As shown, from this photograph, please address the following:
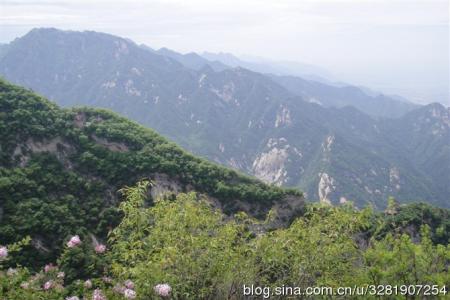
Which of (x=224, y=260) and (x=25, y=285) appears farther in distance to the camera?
(x=224, y=260)

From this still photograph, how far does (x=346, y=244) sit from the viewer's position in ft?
49.6

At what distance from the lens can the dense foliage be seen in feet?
42.5

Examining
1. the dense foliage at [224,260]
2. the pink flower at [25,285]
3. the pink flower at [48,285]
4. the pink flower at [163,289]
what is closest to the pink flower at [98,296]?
the dense foliage at [224,260]

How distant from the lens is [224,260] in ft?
47.8

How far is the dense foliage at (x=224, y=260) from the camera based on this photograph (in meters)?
13.0

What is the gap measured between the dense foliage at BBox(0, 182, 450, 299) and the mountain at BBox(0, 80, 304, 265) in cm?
2417

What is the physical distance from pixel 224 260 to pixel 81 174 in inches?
1671

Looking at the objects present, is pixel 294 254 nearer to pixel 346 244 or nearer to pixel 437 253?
pixel 346 244

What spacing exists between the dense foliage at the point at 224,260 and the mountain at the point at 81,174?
951 inches

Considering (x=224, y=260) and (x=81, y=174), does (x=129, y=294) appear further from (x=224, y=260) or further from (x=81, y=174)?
(x=81, y=174)

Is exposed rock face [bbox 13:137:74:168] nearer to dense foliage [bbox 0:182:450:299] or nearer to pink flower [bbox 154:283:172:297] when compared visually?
dense foliage [bbox 0:182:450:299]

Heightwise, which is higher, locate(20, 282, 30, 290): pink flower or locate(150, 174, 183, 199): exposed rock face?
locate(20, 282, 30, 290): pink flower

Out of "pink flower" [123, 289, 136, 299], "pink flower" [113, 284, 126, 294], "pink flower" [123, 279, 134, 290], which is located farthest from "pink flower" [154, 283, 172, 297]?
"pink flower" [113, 284, 126, 294]

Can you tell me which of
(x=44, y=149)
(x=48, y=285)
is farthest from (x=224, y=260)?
(x=44, y=149)
